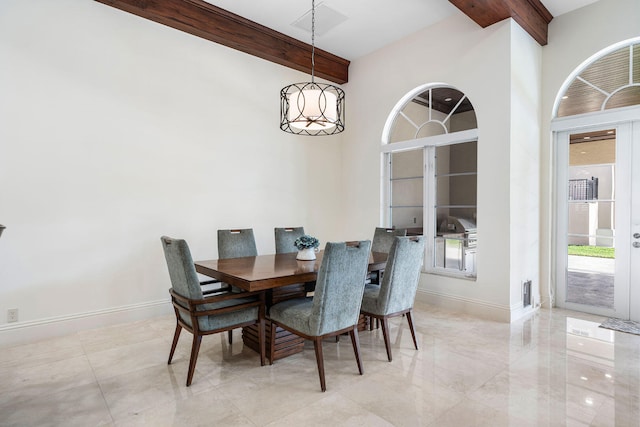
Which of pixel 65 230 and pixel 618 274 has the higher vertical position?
pixel 65 230

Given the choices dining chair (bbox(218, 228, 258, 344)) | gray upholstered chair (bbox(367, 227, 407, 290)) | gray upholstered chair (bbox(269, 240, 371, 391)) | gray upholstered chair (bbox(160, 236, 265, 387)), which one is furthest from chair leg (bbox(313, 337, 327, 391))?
gray upholstered chair (bbox(367, 227, 407, 290))

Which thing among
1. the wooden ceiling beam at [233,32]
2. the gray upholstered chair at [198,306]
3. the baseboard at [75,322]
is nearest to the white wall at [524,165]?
the wooden ceiling beam at [233,32]

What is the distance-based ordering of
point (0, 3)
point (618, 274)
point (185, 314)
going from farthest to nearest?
1. point (618, 274)
2. point (0, 3)
3. point (185, 314)

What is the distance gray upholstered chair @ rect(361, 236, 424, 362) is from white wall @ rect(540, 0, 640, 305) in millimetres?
2242

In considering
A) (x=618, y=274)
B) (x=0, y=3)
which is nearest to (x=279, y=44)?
(x=0, y=3)

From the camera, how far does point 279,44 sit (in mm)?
4574

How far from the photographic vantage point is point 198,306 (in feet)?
7.84

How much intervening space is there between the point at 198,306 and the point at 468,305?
303 centimetres

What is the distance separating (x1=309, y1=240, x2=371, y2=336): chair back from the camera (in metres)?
2.24

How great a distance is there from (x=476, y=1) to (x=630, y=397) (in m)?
3.42

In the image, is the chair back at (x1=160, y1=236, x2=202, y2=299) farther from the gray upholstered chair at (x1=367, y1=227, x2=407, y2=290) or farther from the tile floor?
the gray upholstered chair at (x1=367, y1=227, x2=407, y2=290)

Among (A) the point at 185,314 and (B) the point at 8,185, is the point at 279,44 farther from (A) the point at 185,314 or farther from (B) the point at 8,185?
(A) the point at 185,314

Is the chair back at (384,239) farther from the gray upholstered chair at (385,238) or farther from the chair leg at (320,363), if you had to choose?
the chair leg at (320,363)

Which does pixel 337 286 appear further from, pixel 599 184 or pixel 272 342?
pixel 599 184
